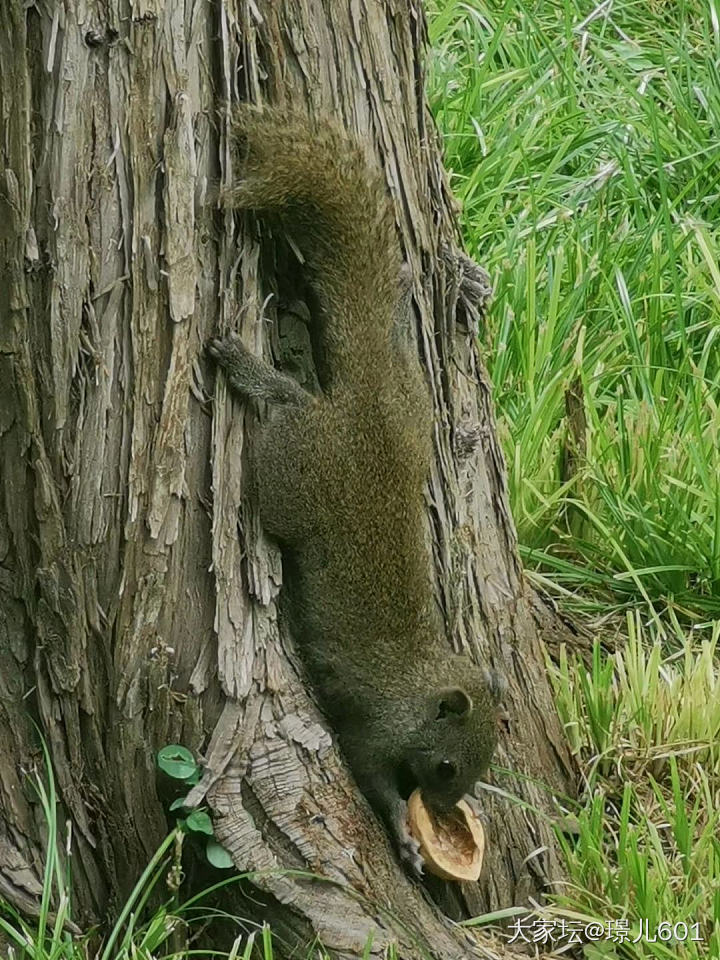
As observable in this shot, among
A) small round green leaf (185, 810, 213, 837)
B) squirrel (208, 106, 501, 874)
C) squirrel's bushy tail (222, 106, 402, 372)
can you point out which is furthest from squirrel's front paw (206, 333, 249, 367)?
small round green leaf (185, 810, 213, 837)

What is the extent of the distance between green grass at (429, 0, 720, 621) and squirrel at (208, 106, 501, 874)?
3.42 ft

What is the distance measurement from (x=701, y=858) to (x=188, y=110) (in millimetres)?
2027

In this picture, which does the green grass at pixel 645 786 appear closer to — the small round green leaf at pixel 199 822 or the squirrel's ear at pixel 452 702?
the squirrel's ear at pixel 452 702

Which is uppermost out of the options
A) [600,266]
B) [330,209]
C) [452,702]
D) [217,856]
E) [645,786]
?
[600,266]

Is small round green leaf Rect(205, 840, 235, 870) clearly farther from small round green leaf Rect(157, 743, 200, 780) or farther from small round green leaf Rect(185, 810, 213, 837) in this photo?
small round green leaf Rect(157, 743, 200, 780)

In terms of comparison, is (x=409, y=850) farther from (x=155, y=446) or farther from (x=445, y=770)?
(x=155, y=446)

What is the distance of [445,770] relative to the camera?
3.18 meters

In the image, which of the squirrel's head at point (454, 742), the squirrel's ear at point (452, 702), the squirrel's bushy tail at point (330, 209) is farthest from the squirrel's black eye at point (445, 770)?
the squirrel's bushy tail at point (330, 209)

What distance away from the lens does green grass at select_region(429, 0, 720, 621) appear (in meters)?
4.13

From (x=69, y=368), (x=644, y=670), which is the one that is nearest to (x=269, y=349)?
(x=69, y=368)

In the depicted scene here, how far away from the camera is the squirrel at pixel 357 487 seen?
2.66 m

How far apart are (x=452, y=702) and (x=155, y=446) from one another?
1.02 m

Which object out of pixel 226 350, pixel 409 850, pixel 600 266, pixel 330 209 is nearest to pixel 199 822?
pixel 409 850

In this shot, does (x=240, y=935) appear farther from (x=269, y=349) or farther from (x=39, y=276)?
(x=39, y=276)
